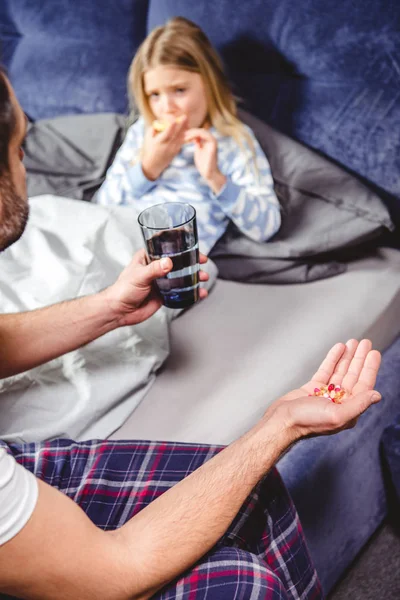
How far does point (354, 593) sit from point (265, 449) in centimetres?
65

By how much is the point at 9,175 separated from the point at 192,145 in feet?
2.60

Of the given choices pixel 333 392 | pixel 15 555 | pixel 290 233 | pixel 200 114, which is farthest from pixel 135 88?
pixel 15 555

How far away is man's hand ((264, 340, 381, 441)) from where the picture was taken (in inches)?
34.9

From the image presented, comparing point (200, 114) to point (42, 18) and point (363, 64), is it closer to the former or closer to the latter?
point (363, 64)

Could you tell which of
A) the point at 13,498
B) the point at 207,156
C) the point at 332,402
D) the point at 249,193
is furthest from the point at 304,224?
the point at 13,498

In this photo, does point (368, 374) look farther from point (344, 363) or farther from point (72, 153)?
point (72, 153)

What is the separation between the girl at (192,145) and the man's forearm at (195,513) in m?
0.75

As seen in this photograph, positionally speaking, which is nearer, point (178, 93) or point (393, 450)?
point (393, 450)

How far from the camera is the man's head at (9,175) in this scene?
991 mm

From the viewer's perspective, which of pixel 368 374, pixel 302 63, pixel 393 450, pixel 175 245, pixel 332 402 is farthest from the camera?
pixel 302 63

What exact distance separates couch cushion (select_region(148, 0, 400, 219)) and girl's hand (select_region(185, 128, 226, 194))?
0.95 feet

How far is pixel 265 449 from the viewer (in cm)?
91

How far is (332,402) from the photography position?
0.91m

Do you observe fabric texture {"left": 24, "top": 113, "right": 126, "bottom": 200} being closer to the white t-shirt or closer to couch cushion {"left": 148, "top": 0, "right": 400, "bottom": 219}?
couch cushion {"left": 148, "top": 0, "right": 400, "bottom": 219}
